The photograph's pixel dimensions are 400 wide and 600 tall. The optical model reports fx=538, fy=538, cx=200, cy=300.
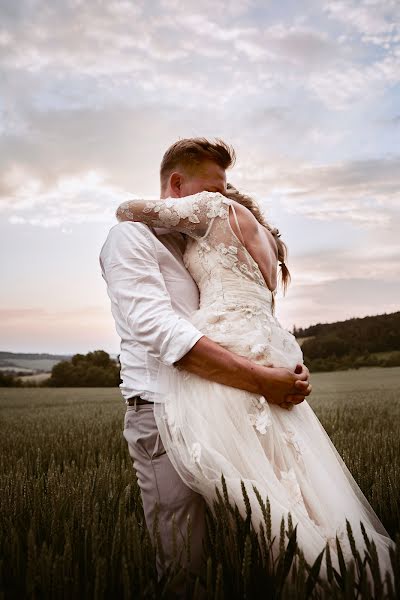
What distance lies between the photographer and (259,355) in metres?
2.33

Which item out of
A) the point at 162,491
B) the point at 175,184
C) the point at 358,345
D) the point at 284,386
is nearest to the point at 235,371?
the point at 284,386

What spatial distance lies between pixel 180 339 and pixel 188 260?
22.9 inches

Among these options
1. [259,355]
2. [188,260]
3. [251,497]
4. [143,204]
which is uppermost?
[143,204]

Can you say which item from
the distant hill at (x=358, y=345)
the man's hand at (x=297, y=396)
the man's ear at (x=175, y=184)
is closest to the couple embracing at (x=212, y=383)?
the man's hand at (x=297, y=396)

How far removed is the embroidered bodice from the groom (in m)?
0.09

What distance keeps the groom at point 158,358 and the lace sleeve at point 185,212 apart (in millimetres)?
77

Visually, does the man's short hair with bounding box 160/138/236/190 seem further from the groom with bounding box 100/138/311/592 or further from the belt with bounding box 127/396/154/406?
the belt with bounding box 127/396/154/406

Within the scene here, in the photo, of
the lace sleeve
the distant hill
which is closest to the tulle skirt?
the lace sleeve

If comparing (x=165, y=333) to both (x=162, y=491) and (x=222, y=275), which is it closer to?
(x=222, y=275)

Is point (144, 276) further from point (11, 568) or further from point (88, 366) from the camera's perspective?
point (88, 366)

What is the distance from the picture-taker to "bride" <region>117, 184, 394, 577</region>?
2.09 m

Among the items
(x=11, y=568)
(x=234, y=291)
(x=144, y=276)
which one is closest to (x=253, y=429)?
(x=234, y=291)

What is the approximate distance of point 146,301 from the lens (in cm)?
227

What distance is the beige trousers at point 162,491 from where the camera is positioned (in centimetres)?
215
